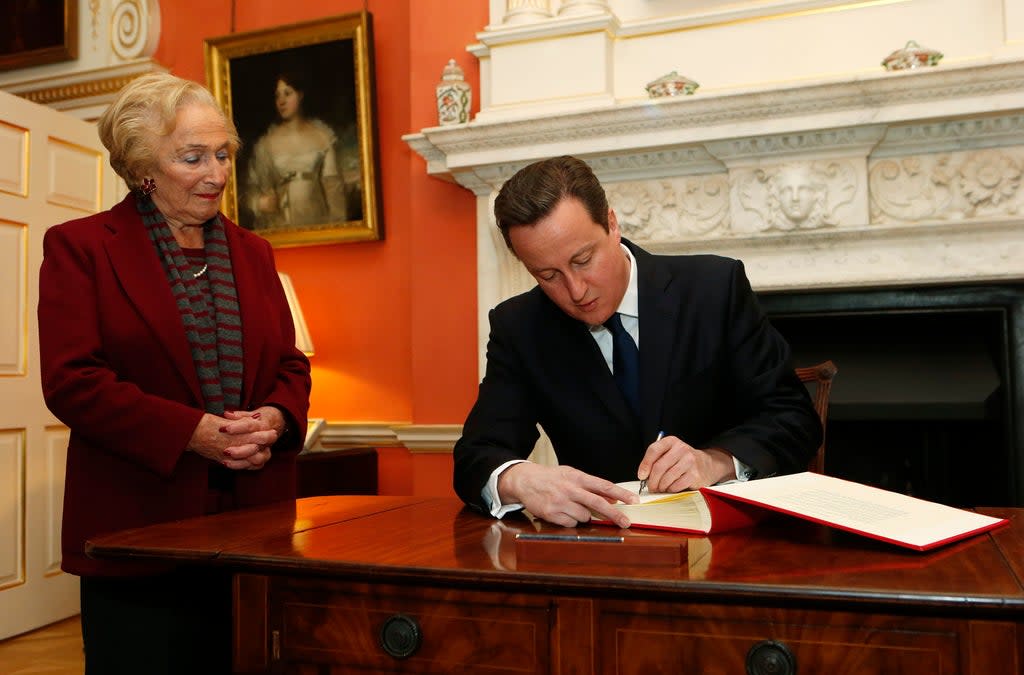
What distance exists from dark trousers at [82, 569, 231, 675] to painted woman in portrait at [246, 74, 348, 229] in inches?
117

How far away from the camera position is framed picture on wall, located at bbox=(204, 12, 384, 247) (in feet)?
14.8

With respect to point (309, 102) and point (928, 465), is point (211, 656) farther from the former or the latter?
point (309, 102)

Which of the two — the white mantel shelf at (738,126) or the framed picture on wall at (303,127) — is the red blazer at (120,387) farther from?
the framed picture on wall at (303,127)

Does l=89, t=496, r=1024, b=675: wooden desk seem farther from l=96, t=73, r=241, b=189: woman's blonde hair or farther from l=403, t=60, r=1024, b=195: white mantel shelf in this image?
l=403, t=60, r=1024, b=195: white mantel shelf

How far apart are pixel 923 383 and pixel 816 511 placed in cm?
262

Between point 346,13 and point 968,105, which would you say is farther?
point 346,13

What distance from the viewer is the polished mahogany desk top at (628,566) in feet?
3.50

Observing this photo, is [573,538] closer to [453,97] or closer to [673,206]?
[673,206]

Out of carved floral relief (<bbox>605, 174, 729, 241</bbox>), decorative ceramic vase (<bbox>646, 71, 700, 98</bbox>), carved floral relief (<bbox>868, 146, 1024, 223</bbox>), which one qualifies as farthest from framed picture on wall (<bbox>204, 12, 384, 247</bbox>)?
carved floral relief (<bbox>868, 146, 1024, 223</bbox>)

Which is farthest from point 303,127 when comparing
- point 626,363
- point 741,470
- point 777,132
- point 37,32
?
point 741,470

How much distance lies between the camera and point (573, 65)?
380cm

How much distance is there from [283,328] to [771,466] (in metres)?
1.18

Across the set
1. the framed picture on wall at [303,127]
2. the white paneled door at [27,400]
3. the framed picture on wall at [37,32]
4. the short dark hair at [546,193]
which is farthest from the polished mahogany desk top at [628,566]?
the framed picture on wall at [37,32]

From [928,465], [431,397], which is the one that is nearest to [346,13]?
[431,397]
